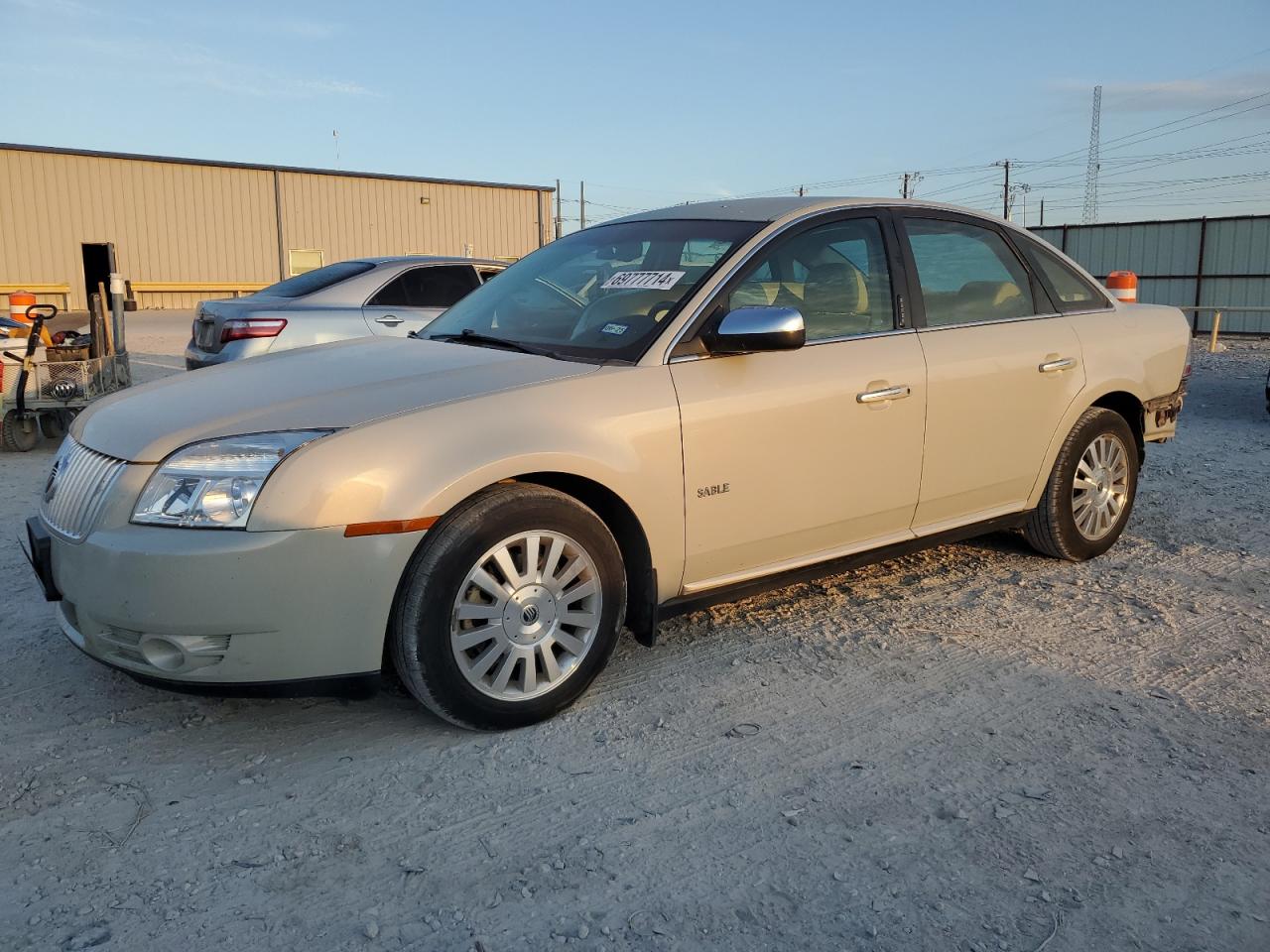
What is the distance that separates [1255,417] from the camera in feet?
31.7

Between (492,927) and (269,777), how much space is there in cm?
100

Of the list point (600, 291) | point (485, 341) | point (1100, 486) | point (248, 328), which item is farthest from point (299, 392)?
point (248, 328)

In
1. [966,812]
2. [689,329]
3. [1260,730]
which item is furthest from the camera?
[689,329]

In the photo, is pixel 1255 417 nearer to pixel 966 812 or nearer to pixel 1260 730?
pixel 1260 730

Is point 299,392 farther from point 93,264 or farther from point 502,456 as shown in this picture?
point 93,264

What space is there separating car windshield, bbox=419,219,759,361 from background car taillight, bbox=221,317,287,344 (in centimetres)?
370

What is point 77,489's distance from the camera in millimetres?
3174

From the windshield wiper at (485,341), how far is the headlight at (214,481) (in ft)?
3.19

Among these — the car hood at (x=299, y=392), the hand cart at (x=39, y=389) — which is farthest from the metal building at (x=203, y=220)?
the car hood at (x=299, y=392)

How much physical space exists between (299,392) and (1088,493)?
3.59 meters

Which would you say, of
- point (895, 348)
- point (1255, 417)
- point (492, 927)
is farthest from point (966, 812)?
point (1255, 417)

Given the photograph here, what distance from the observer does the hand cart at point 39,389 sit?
26.4 feet

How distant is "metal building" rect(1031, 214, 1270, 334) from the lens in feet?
73.7

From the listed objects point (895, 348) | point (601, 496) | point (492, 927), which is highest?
point (895, 348)
